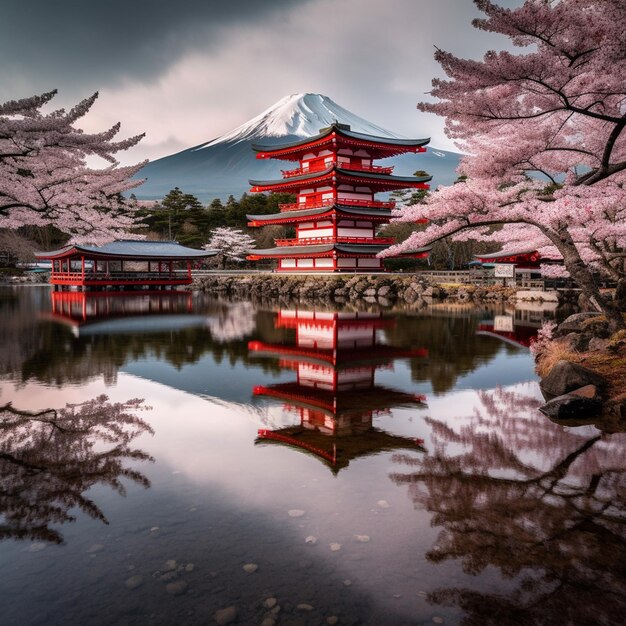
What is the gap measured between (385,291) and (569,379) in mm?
29021

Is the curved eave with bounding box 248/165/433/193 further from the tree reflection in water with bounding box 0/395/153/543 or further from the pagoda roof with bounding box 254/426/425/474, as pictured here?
the pagoda roof with bounding box 254/426/425/474

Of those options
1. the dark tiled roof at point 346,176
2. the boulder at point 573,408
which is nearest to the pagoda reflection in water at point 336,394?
the boulder at point 573,408

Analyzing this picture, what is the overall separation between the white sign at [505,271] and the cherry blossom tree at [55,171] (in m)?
29.5

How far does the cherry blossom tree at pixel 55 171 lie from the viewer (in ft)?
36.0

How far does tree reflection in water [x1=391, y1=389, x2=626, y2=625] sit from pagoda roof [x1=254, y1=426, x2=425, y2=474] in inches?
15.9

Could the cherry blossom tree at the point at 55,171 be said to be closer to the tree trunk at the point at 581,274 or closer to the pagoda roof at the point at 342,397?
the pagoda roof at the point at 342,397

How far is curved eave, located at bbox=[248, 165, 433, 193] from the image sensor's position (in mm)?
36656

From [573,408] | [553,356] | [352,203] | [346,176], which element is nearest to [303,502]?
[573,408]

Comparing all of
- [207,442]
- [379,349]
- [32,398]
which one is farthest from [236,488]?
[379,349]

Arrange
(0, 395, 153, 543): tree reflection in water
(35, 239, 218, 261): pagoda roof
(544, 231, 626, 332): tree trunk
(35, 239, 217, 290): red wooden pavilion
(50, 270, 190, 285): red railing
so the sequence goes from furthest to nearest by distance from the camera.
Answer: (50, 270, 190, 285): red railing
(35, 239, 217, 290): red wooden pavilion
(35, 239, 218, 261): pagoda roof
(544, 231, 626, 332): tree trunk
(0, 395, 153, 543): tree reflection in water

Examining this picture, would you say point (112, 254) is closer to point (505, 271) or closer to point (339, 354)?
point (505, 271)

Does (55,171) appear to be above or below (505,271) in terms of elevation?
above

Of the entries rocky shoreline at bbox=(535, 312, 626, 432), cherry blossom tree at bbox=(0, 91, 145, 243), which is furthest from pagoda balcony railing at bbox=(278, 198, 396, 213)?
rocky shoreline at bbox=(535, 312, 626, 432)

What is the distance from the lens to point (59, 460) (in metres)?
5.88
